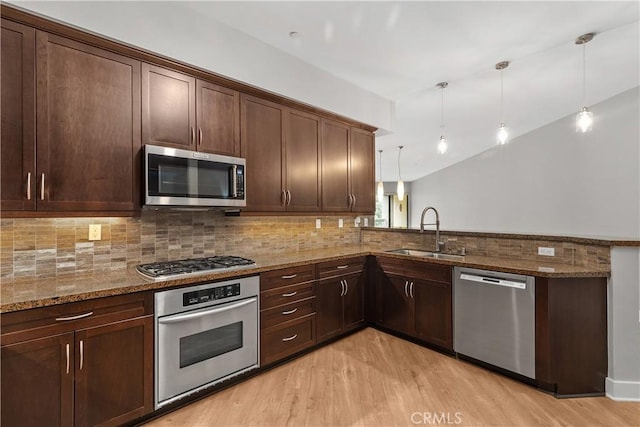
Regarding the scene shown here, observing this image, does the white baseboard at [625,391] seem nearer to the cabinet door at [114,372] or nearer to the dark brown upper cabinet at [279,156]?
the dark brown upper cabinet at [279,156]

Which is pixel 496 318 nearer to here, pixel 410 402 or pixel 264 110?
pixel 410 402

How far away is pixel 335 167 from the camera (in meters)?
3.63

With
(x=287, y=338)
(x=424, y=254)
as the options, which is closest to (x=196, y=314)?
(x=287, y=338)

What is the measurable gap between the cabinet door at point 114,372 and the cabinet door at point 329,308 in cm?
150

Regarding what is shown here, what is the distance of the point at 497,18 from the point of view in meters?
2.40

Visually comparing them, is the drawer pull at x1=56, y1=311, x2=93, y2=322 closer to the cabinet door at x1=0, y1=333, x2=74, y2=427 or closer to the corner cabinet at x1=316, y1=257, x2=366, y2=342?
the cabinet door at x1=0, y1=333, x2=74, y2=427

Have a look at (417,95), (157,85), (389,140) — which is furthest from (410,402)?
(389,140)

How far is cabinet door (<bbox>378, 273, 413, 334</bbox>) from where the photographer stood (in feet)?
10.6

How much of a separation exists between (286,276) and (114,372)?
1.33m

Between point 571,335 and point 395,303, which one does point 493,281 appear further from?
point 395,303

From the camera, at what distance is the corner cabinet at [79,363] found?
156 centimetres

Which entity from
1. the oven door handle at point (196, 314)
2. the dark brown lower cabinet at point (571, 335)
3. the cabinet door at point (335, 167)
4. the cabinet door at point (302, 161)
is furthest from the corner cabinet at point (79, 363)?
the dark brown lower cabinet at point (571, 335)

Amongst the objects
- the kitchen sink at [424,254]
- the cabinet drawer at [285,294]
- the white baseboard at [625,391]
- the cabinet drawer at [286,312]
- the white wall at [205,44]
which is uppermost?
the white wall at [205,44]

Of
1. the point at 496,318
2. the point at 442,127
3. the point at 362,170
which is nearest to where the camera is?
the point at 496,318
